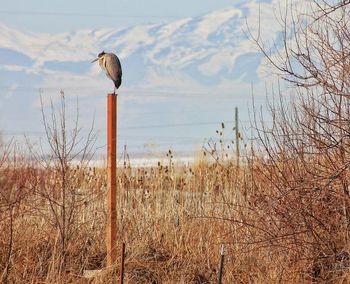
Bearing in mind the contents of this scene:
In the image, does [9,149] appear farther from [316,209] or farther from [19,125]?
[19,125]

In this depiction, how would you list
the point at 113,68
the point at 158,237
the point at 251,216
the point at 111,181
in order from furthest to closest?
1. the point at 158,237
2. the point at 251,216
3. the point at 113,68
4. the point at 111,181

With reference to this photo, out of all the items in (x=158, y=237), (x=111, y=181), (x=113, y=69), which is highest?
(x=113, y=69)

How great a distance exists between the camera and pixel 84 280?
1241 centimetres

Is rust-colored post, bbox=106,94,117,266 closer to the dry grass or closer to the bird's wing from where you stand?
the dry grass

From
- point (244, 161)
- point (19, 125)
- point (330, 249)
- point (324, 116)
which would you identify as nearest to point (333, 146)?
point (324, 116)

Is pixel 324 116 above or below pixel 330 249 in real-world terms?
above

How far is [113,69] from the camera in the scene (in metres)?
12.9

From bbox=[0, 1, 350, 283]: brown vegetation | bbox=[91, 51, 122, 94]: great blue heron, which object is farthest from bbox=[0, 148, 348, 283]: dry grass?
bbox=[91, 51, 122, 94]: great blue heron

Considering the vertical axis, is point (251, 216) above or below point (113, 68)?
below

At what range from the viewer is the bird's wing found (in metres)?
12.8

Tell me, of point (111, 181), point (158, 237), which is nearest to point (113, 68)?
point (111, 181)

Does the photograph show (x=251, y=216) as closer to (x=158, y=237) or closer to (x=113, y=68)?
(x=158, y=237)

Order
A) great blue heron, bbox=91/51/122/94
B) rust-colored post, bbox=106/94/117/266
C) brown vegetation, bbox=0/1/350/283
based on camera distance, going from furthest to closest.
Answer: great blue heron, bbox=91/51/122/94 → rust-colored post, bbox=106/94/117/266 → brown vegetation, bbox=0/1/350/283

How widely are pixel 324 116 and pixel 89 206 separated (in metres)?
3.94
